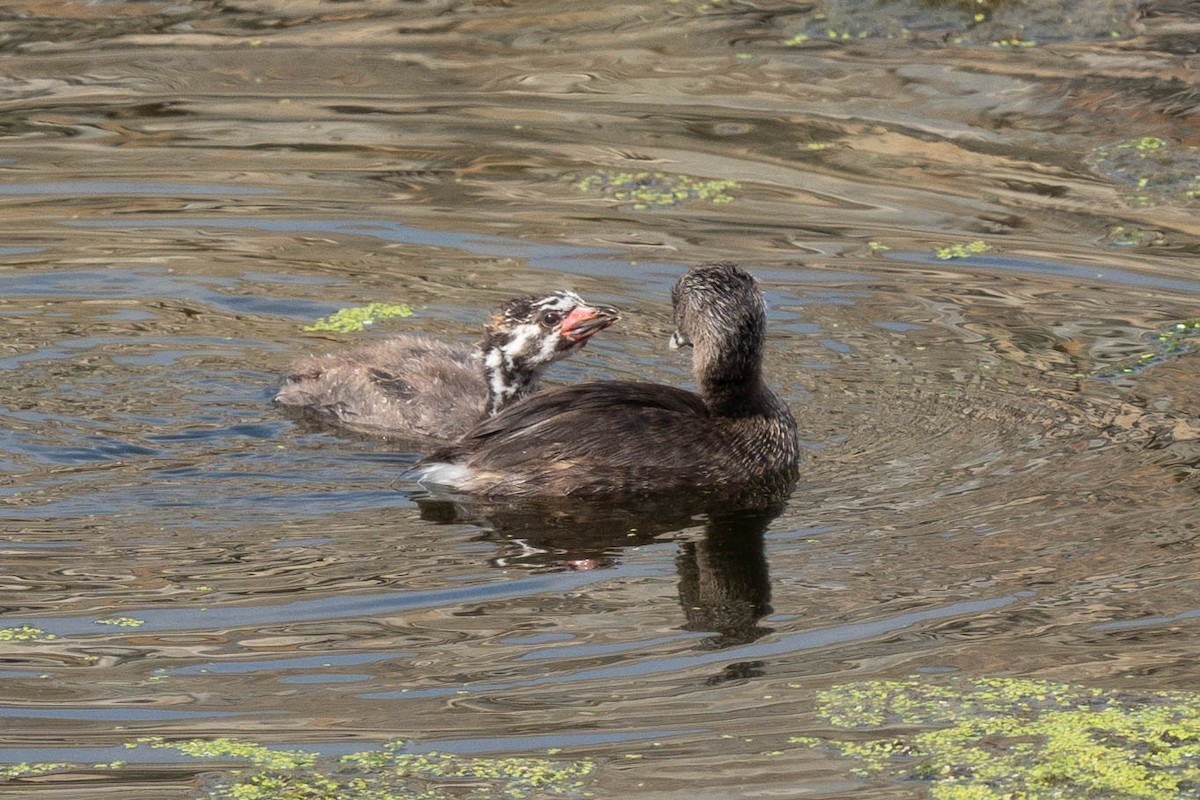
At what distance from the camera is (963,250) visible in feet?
35.9

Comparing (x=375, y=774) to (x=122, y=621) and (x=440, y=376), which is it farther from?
(x=440, y=376)

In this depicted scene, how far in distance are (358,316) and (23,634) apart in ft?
13.1

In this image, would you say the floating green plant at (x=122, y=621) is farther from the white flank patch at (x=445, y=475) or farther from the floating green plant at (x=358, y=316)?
the floating green plant at (x=358, y=316)

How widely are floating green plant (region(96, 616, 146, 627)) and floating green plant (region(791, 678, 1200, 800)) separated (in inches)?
89.9

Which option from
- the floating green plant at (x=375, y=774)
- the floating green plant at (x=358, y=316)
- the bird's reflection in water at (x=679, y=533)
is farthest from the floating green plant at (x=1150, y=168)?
the floating green plant at (x=375, y=774)

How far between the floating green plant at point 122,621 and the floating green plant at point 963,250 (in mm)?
5688

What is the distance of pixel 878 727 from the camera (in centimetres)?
576

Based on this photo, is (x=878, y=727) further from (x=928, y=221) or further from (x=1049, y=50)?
(x=1049, y=50)

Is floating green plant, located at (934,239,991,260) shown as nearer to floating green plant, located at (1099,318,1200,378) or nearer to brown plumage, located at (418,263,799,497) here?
floating green plant, located at (1099,318,1200,378)

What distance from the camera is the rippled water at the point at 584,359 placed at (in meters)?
6.15

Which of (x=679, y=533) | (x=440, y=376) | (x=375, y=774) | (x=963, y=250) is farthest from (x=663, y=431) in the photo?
(x=963, y=250)

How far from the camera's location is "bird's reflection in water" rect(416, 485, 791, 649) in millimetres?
6863

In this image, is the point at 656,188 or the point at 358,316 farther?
the point at 656,188

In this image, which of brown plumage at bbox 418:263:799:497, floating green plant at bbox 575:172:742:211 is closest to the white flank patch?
brown plumage at bbox 418:263:799:497
